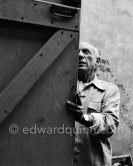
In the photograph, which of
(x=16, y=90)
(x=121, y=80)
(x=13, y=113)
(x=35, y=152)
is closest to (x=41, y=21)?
(x=16, y=90)

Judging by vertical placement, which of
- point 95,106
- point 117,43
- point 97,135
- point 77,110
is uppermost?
point 117,43

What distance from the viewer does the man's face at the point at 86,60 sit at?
10.7 ft

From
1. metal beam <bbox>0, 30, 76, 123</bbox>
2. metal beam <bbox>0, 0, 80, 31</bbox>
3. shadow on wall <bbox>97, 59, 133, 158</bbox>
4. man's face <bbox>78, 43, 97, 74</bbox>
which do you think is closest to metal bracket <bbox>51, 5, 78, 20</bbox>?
metal beam <bbox>0, 0, 80, 31</bbox>

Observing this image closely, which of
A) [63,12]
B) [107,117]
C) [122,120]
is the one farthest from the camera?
[122,120]

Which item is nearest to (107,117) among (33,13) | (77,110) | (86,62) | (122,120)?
(77,110)

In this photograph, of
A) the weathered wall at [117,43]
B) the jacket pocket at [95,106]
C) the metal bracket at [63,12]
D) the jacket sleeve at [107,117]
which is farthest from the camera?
the weathered wall at [117,43]

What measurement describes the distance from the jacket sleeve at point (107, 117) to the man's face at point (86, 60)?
0.27m

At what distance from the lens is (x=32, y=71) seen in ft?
8.49

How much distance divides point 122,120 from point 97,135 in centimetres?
347

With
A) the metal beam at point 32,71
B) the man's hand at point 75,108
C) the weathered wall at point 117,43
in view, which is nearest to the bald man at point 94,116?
the man's hand at point 75,108

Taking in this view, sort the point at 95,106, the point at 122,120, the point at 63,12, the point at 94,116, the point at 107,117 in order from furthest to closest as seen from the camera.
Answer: the point at 122,120 → the point at 95,106 → the point at 107,117 → the point at 94,116 → the point at 63,12

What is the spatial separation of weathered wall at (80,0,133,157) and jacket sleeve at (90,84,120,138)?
293 cm

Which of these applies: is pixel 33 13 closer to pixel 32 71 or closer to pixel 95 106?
pixel 32 71

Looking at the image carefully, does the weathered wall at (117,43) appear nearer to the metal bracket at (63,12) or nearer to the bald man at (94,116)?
the bald man at (94,116)
